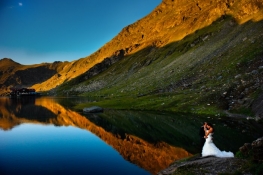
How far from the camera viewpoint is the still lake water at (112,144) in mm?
31969

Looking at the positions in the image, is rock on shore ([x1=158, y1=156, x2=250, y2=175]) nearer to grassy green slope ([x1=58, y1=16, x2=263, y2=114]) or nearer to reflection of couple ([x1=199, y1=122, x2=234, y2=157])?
reflection of couple ([x1=199, y1=122, x2=234, y2=157])

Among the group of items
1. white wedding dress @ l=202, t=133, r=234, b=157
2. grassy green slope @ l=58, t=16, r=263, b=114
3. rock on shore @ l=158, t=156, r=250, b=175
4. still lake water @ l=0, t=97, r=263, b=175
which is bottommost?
still lake water @ l=0, t=97, r=263, b=175

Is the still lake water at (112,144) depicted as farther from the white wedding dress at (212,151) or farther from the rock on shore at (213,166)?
the rock on shore at (213,166)

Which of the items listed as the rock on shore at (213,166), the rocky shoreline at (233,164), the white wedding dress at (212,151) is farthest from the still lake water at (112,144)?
the rocky shoreline at (233,164)

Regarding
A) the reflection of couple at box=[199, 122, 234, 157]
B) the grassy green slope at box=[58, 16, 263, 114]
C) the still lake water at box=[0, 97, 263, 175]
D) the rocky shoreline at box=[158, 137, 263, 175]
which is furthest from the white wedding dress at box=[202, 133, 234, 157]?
the grassy green slope at box=[58, 16, 263, 114]

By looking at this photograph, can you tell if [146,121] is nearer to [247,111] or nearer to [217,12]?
[247,111]

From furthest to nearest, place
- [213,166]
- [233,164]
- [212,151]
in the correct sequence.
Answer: [212,151] → [213,166] → [233,164]

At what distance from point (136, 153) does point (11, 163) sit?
17.3m

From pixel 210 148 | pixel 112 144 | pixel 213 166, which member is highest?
pixel 210 148

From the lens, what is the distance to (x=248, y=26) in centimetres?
12306

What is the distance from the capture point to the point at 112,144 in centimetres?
4425

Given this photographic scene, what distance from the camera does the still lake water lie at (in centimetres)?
3197

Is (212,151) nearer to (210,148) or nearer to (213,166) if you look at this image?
(210,148)

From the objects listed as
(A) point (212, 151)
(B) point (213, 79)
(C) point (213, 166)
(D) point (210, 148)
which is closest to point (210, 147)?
(D) point (210, 148)
